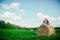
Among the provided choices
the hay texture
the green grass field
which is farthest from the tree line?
the hay texture

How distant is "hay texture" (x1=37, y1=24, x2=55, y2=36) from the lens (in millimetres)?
2244

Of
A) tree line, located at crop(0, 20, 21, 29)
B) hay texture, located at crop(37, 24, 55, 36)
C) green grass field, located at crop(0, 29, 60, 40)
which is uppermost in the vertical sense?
tree line, located at crop(0, 20, 21, 29)

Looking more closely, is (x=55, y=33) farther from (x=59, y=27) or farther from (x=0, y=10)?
(x=0, y=10)

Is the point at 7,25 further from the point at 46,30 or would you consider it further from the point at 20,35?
the point at 46,30

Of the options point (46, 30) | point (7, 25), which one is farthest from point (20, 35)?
point (46, 30)

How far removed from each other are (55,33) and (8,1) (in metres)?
0.83

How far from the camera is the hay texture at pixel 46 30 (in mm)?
2244

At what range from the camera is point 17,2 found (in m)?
2.31

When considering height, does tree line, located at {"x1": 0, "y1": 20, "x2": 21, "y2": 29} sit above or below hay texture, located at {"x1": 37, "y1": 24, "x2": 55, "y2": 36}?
above

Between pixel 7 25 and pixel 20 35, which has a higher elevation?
pixel 7 25

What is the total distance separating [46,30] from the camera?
7.40ft

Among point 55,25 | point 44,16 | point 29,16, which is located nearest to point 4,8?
point 29,16

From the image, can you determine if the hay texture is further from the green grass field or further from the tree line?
the tree line

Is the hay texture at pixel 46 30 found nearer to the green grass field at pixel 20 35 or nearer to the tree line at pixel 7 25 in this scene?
the green grass field at pixel 20 35
